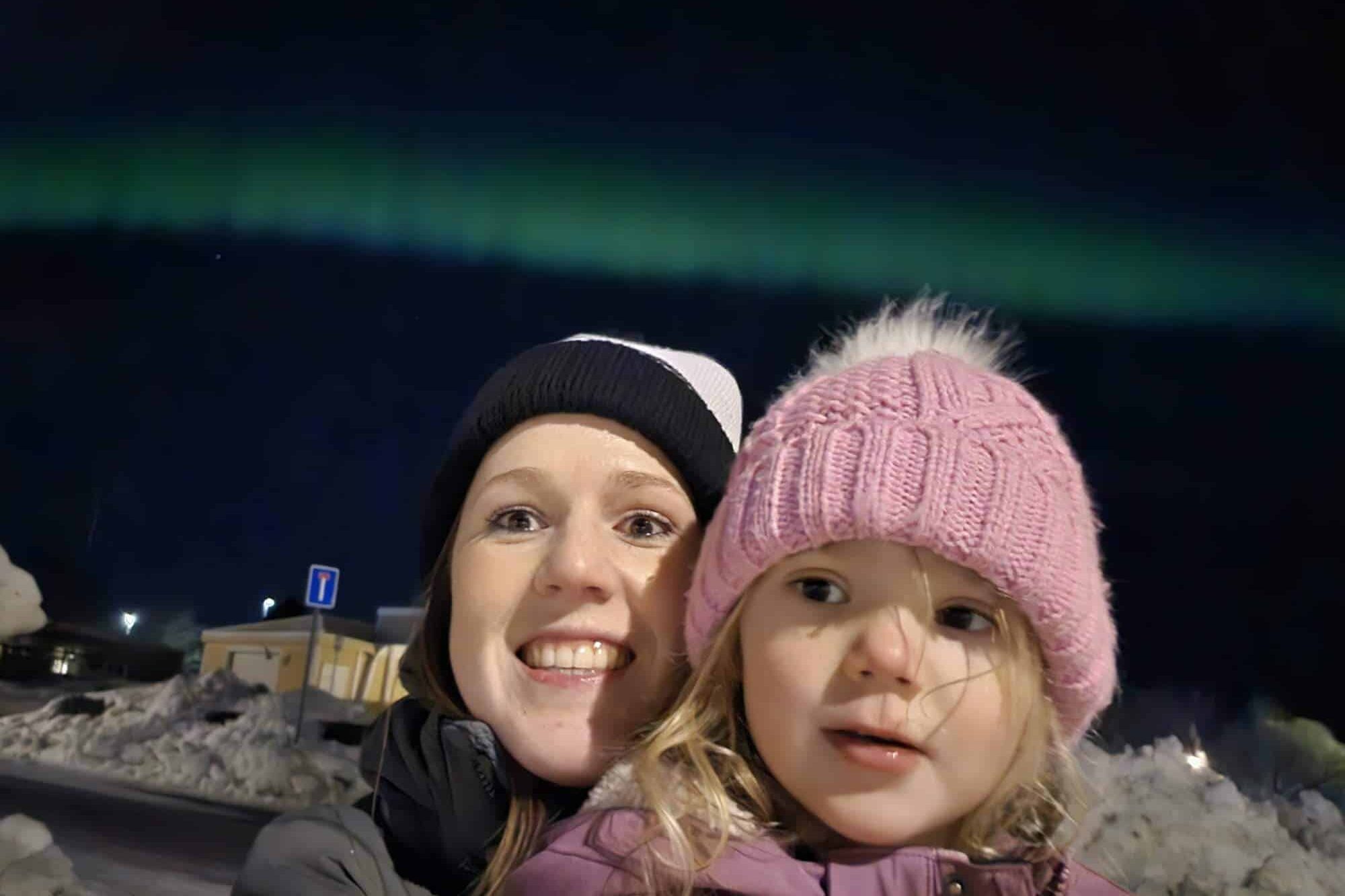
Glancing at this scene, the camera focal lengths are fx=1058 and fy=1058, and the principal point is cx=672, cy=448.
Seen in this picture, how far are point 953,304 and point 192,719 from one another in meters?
1.73

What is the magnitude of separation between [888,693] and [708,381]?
626mm

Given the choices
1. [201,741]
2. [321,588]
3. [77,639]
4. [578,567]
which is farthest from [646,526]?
[77,639]

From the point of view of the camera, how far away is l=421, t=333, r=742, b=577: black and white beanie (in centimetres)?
132

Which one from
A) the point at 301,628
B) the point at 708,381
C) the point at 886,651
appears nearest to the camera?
the point at 886,651

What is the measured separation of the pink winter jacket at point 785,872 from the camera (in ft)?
3.15

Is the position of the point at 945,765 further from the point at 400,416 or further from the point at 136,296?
the point at 136,296

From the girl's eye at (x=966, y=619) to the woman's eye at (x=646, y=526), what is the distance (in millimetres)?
399

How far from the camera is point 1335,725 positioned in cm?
150

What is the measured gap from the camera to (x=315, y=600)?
7.05 ft

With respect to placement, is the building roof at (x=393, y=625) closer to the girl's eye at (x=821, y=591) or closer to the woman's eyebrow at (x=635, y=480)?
the woman's eyebrow at (x=635, y=480)

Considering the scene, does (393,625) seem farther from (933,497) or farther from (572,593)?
(933,497)

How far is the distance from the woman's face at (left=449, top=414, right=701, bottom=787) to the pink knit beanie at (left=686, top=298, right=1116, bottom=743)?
0.35ft

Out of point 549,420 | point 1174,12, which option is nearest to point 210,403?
point 549,420

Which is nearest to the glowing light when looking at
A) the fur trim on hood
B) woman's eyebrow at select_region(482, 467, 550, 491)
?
woman's eyebrow at select_region(482, 467, 550, 491)
